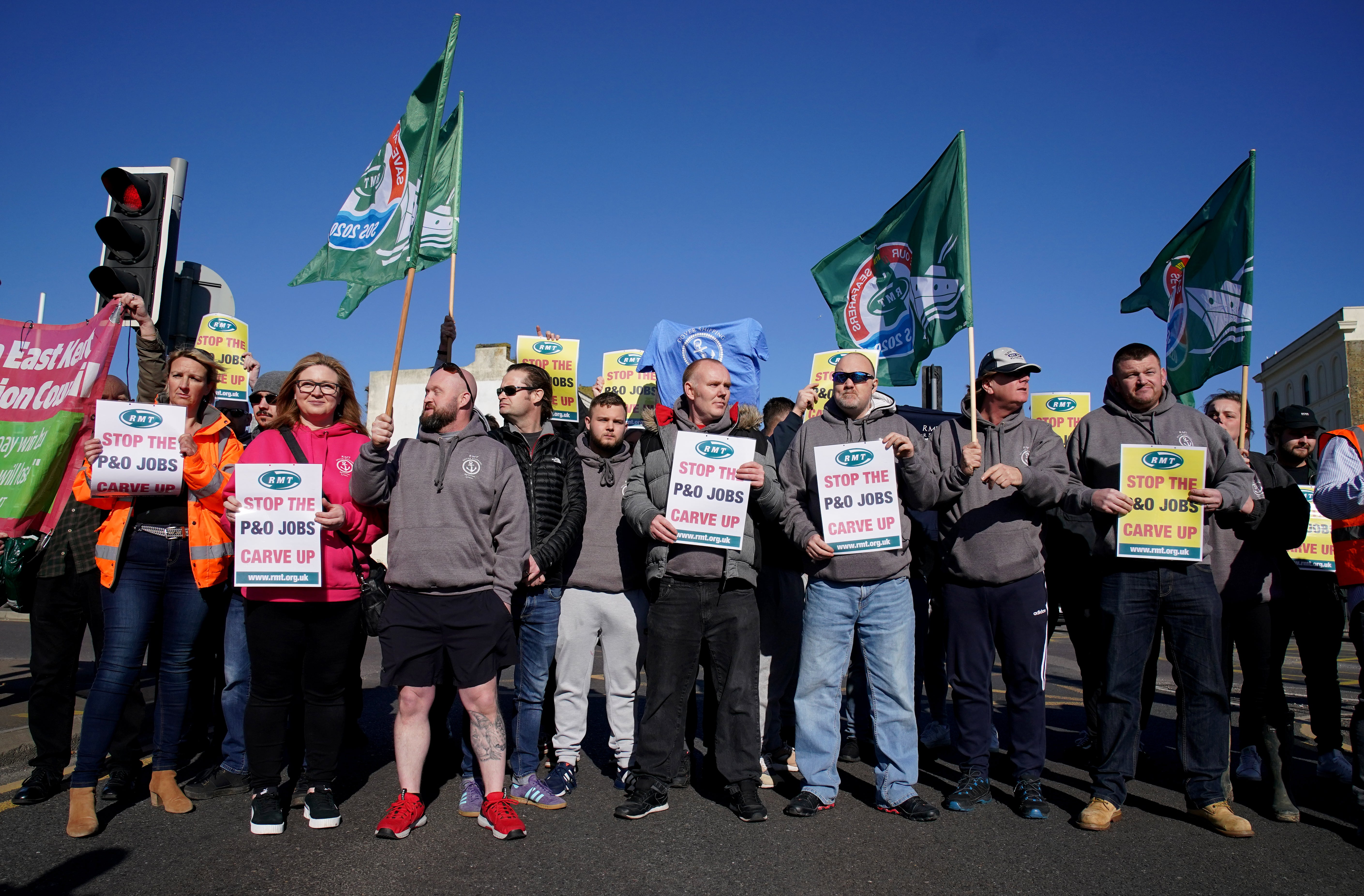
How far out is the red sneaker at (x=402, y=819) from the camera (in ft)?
13.9

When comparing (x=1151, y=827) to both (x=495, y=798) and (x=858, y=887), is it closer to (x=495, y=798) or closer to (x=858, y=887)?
(x=858, y=887)

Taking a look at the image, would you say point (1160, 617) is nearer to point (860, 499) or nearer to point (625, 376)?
point (860, 499)

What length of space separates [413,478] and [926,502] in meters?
2.74

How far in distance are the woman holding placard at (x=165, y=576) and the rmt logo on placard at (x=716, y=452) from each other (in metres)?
2.53

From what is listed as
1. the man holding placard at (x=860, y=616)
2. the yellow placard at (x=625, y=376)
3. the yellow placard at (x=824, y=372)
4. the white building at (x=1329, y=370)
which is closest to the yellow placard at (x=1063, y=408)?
the yellow placard at (x=824, y=372)

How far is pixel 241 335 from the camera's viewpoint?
32.2 feet

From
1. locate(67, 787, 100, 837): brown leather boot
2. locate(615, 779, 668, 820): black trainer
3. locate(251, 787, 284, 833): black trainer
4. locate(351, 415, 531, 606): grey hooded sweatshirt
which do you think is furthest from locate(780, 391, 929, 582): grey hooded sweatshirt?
locate(67, 787, 100, 837): brown leather boot

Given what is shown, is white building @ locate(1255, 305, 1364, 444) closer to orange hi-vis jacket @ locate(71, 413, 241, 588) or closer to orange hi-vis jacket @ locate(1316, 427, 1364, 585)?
orange hi-vis jacket @ locate(1316, 427, 1364, 585)

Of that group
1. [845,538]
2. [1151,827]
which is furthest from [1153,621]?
[845,538]

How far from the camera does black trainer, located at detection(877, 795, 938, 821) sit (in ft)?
15.0

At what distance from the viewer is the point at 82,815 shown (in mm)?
4219

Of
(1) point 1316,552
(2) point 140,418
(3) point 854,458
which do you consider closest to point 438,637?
(2) point 140,418

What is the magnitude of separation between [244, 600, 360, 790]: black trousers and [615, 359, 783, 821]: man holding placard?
1.56m

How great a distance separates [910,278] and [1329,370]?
6121 cm
